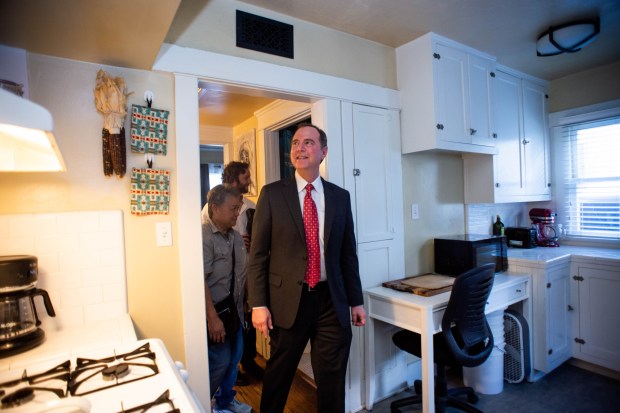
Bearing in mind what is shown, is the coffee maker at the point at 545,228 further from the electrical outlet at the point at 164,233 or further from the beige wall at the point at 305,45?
the electrical outlet at the point at 164,233

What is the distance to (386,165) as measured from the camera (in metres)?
2.42

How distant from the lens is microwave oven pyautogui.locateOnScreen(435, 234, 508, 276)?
2359 mm

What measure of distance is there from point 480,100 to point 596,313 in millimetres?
1864

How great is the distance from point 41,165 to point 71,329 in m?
0.75

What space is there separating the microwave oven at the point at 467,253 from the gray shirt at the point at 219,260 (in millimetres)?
1511

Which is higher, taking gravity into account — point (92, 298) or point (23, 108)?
point (23, 108)

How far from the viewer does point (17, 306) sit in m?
1.14

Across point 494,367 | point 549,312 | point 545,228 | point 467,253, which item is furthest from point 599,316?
point 467,253

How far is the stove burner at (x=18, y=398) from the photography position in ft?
2.71

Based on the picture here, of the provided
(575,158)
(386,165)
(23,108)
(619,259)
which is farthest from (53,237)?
(575,158)

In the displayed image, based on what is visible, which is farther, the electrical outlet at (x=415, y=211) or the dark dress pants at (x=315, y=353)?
the electrical outlet at (x=415, y=211)

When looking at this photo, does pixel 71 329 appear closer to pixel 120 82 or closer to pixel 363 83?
pixel 120 82

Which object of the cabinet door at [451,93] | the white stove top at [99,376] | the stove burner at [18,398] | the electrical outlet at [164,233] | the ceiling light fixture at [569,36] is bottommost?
the white stove top at [99,376]

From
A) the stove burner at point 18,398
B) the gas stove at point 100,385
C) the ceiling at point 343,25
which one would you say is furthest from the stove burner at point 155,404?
the ceiling at point 343,25
